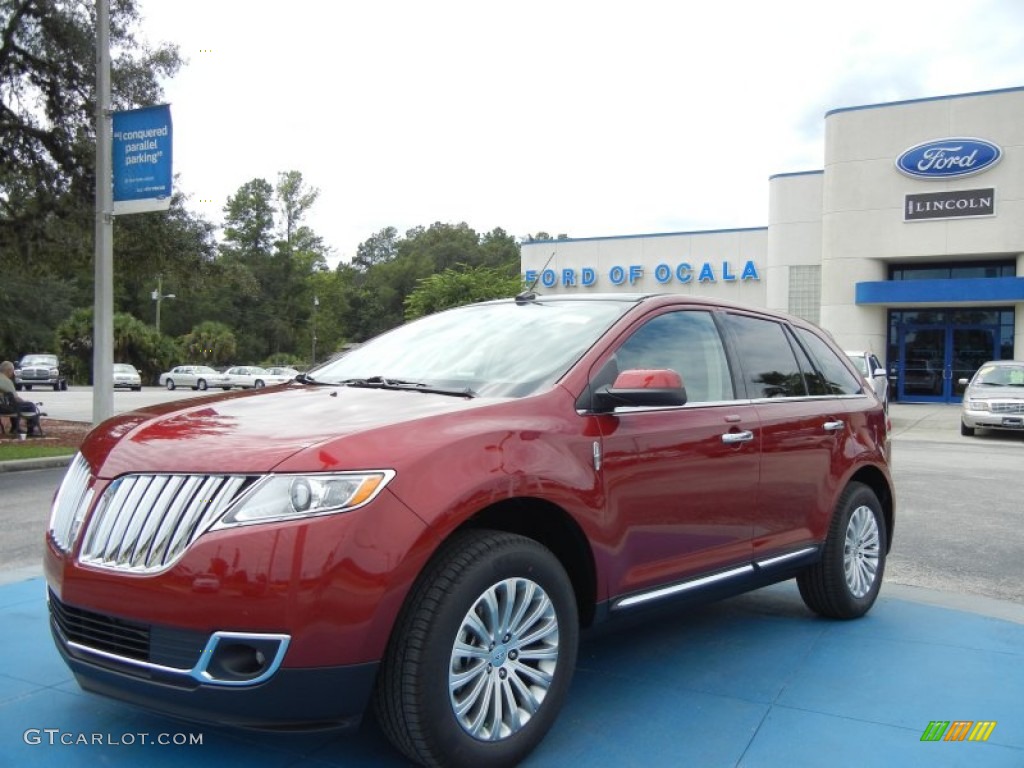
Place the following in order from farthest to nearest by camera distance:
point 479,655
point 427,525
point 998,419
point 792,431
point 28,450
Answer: point 998,419 < point 28,450 < point 792,431 < point 479,655 < point 427,525

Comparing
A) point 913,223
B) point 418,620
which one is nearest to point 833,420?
point 418,620

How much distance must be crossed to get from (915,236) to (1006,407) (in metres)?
13.7

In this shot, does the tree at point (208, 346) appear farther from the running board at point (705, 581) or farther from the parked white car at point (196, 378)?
the running board at point (705, 581)

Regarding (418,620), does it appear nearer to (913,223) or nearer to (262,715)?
(262,715)

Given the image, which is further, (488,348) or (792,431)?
(792,431)

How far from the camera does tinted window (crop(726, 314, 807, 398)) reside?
466 cm

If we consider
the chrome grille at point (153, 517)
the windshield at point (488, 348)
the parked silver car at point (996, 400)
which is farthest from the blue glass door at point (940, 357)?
the chrome grille at point (153, 517)

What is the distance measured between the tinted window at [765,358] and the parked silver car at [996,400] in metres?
15.3

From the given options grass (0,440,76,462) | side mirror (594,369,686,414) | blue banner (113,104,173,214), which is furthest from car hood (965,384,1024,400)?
side mirror (594,369,686,414)

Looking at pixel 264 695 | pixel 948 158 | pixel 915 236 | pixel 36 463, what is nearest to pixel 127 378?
pixel 36 463

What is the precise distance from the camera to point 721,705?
3898 mm

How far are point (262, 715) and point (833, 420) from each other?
3.45 m

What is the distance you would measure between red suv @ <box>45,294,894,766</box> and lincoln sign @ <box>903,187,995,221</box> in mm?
28791

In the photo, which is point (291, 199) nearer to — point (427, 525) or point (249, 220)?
point (249, 220)
